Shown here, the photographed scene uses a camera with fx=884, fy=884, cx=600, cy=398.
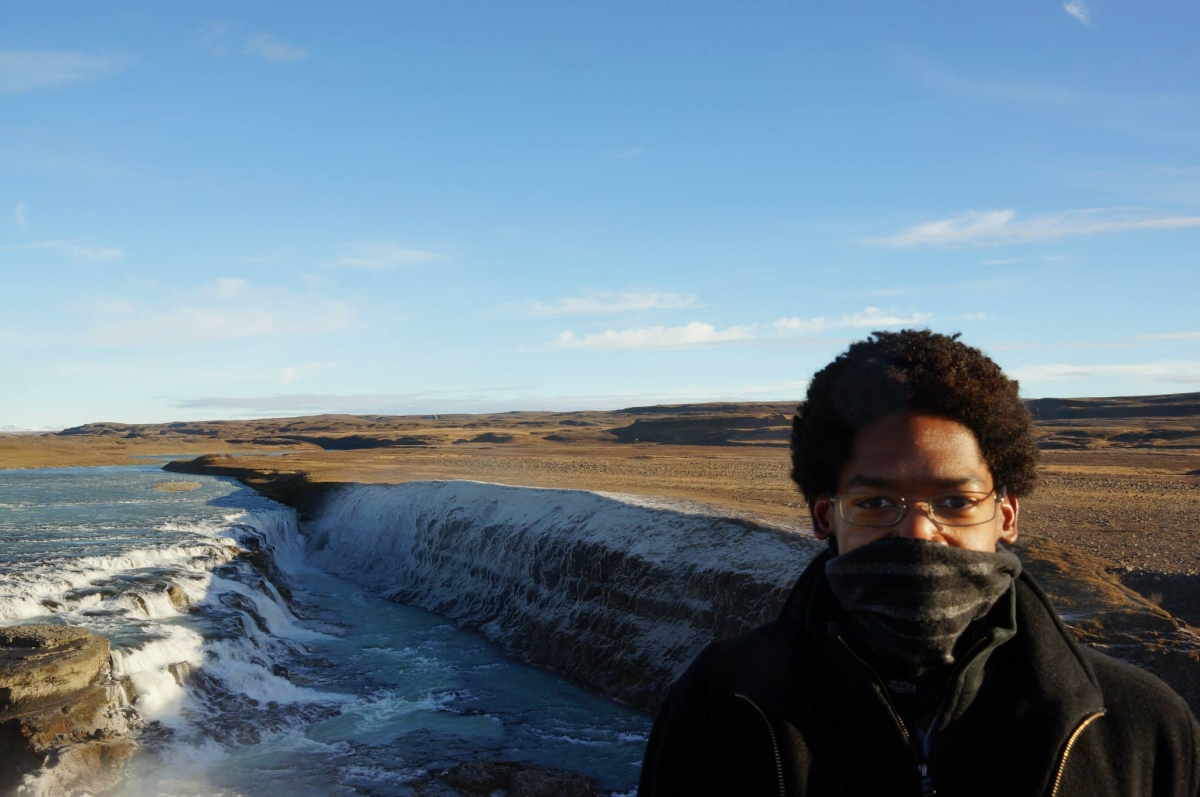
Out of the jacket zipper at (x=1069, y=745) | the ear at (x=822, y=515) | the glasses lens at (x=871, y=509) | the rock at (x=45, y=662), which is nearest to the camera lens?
the jacket zipper at (x=1069, y=745)

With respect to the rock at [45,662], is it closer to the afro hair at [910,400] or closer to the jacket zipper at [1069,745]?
the afro hair at [910,400]

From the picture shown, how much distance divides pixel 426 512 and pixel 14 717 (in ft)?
67.9

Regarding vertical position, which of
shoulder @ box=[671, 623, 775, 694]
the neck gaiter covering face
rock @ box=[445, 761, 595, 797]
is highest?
the neck gaiter covering face

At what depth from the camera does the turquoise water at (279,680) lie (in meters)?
14.8

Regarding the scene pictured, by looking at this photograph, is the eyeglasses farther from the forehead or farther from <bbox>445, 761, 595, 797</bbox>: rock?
<bbox>445, 761, 595, 797</bbox>: rock

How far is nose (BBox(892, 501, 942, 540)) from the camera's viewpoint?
8.84 ft

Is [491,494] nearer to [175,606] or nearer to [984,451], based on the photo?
[175,606]

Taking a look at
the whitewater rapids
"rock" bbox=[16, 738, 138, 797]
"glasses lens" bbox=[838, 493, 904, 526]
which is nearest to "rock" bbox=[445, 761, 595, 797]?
the whitewater rapids

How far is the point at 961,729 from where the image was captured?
2.50 metres

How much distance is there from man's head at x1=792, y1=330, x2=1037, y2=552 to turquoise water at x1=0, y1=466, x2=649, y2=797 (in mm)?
12516

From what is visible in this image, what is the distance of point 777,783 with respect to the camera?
243cm

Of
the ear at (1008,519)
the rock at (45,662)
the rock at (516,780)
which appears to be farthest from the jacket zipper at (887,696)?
the rock at (45,662)

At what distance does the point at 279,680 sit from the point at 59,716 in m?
6.00

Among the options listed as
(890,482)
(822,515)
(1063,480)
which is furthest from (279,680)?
(1063,480)
